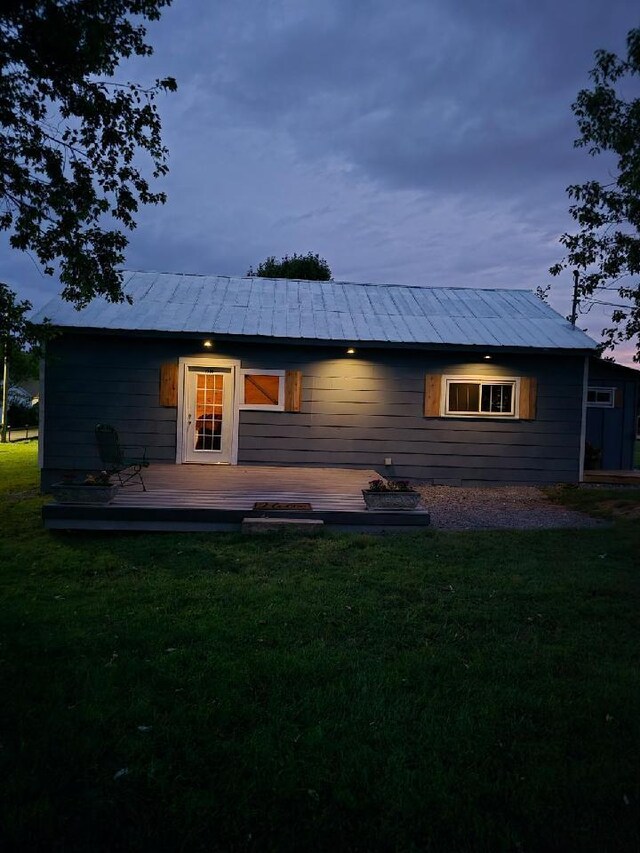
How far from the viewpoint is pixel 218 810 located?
186 centimetres

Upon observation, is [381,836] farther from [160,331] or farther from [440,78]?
[440,78]

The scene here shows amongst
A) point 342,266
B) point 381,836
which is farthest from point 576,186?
point 342,266

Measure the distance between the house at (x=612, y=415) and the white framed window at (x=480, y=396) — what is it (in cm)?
349

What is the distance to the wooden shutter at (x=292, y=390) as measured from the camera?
9.95 metres

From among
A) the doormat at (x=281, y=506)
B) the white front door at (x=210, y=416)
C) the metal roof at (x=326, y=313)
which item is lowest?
the doormat at (x=281, y=506)

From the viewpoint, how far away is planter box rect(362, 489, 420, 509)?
249 inches

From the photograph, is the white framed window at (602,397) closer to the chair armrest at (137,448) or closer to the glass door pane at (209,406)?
the glass door pane at (209,406)

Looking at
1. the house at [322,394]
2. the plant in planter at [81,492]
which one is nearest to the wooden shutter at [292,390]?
the house at [322,394]

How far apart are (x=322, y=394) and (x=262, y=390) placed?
44.6 inches

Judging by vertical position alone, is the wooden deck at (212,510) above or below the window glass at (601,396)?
below

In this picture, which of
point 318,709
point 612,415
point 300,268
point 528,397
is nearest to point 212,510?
point 318,709

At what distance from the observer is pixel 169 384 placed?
Result: 32.2 ft

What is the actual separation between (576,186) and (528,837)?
286 inches

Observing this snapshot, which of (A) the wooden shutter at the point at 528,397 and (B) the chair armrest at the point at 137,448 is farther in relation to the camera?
(A) the wooden shutter at the point at 528,397
